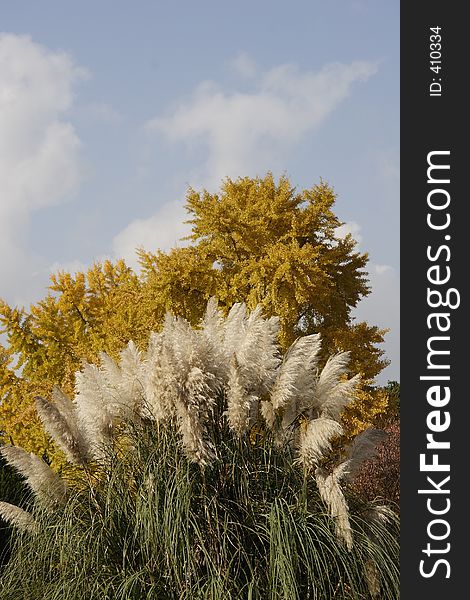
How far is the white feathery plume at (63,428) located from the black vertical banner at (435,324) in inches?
101

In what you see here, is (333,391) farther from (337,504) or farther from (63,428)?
(63,428)

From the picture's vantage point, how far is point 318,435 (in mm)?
6008

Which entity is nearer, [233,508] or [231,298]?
[233,508]

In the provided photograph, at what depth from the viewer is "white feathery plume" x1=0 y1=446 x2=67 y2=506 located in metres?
6.62

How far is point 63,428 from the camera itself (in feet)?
21.9

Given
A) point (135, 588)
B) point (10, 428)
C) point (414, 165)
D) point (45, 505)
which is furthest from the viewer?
point (10, 428)

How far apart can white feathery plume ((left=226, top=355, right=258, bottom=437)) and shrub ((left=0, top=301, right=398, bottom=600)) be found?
1 centimetres

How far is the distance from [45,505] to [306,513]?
7.00 ft

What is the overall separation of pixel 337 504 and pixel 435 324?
1.44 metres

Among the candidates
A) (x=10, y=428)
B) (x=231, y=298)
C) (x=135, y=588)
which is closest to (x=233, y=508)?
(x=135, y=588)

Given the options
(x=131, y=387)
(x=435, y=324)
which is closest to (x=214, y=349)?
(x=131, y=387)

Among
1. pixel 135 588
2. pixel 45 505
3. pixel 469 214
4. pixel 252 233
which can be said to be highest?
pixel 252 233

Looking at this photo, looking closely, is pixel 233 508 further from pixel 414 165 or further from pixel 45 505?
pixel 414 165

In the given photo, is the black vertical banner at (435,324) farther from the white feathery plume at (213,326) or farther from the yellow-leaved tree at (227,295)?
the yellow-leaved tree at (227,295)
